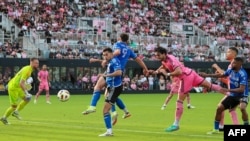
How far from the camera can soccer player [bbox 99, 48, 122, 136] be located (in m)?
15.2

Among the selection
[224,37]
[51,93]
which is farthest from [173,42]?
[51,93]

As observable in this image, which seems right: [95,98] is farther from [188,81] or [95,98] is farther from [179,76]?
[188,81]

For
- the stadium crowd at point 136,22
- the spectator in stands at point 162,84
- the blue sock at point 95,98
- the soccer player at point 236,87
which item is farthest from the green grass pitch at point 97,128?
the spectator in stands at point 162,84

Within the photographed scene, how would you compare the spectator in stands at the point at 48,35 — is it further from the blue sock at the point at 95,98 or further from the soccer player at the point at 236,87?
the soccer player at the point at 236,87

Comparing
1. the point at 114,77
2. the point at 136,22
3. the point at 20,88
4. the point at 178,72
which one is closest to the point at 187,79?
the point at 178,72

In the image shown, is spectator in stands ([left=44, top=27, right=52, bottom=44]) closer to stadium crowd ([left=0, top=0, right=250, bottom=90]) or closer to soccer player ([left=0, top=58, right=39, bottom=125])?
stadium crowd ([left=0, top=0, right=250, bottom=90])

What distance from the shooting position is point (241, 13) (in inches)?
2584

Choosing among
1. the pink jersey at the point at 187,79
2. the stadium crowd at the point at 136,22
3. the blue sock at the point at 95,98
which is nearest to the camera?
the pink jersey at the point at 187,79

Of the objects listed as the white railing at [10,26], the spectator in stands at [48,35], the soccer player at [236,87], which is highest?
the white railing at [10,26]

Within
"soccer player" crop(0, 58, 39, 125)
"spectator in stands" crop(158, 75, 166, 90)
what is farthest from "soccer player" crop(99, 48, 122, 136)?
"spectator in stands" crop(158, 75, 166, 90)

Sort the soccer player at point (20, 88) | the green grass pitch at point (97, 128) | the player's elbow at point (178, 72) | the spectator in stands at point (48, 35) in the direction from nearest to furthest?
the green grass pitch at point (97, 128), the player's elbow at point (178, 72), the soccer player at point (20, 88), the spectator in stands at point (48, 35)

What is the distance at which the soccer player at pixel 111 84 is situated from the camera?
1520cm

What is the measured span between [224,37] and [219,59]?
229 inches

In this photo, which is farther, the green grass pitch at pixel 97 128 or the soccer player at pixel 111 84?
the soccer player at pixel 111 84
